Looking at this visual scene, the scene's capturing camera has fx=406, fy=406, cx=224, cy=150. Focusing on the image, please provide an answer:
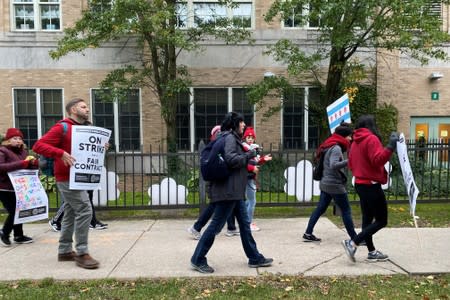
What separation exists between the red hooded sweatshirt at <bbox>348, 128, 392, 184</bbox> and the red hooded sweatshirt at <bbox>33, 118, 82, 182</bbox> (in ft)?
11.1

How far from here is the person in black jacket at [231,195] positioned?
448cm

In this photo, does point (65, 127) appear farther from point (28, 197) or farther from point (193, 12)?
point (193, 12)

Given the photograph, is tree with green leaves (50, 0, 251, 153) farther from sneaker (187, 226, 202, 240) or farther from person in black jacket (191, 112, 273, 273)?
person in black jacket (191, 112, 273, 273)

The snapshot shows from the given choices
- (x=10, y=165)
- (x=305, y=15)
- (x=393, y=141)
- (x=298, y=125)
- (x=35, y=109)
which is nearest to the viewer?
(x=393, y=141)

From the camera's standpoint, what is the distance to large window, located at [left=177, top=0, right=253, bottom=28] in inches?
593

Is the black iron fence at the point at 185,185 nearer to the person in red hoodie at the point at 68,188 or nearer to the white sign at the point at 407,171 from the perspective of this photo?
the person in red hoodie at the point at 68,188

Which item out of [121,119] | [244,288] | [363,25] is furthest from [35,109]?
[244,288]

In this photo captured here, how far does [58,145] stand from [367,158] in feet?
11.8

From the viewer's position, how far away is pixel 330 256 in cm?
530

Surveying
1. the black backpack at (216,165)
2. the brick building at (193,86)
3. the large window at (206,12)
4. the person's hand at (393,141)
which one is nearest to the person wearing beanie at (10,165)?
the black backpack at (216,165)

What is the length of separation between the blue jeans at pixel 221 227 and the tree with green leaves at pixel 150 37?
25.2 feet

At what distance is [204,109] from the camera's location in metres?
16.3

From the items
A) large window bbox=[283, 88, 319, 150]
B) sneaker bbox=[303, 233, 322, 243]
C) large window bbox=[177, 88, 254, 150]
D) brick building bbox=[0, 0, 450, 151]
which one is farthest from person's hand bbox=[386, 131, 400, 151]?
large window bbox=[177, 88, 254, 150]

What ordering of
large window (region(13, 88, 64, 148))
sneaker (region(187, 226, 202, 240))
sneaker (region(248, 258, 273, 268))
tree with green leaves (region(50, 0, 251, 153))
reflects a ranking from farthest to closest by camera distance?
large window (region(13, 88, 64, 148))
tree with green leaves (region(50, 0, 251, 153))
sneaker (region(187, 226, 202, 240))
sneaker (region(248, 258, 273, 268))
